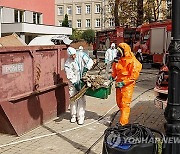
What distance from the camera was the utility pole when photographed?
3957 mm

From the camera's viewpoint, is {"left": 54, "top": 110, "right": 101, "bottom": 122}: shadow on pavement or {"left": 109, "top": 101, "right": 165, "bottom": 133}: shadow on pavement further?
{"left": 54, "top": 110, "right": 101, "bottom": 122}: shadow on pavement

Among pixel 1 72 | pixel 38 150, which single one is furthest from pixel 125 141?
pixel 1 72

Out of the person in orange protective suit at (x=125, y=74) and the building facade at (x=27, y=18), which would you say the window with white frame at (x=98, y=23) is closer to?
the building facade at (x=27, y=18)

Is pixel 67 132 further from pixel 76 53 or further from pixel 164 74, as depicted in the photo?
pixel 164 74

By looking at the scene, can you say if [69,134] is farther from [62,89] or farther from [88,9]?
[88,9]

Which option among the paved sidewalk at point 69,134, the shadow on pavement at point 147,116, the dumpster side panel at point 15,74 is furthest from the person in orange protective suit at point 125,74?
the dumpster side panel at point 15,74

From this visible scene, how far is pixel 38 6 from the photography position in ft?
109

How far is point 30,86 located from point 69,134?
1268 mm

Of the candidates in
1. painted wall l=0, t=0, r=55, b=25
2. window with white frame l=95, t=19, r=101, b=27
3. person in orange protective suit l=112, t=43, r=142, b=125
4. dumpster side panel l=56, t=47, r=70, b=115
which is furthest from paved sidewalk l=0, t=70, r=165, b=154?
window with white frame l=95, t=19, r=101, b=27

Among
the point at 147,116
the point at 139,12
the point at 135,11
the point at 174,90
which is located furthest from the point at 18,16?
the point at 174,90

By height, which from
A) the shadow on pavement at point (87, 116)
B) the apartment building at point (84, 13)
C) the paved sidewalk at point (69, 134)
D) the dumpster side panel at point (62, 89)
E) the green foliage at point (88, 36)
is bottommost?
the paved sidewalk at point (69, 134)

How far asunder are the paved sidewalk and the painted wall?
2244cm

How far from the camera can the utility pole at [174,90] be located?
396 centimetres

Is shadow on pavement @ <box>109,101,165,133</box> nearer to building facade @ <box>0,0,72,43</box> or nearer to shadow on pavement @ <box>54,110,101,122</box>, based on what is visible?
shadow on pavement @ <box>54,110,101,122</box>
